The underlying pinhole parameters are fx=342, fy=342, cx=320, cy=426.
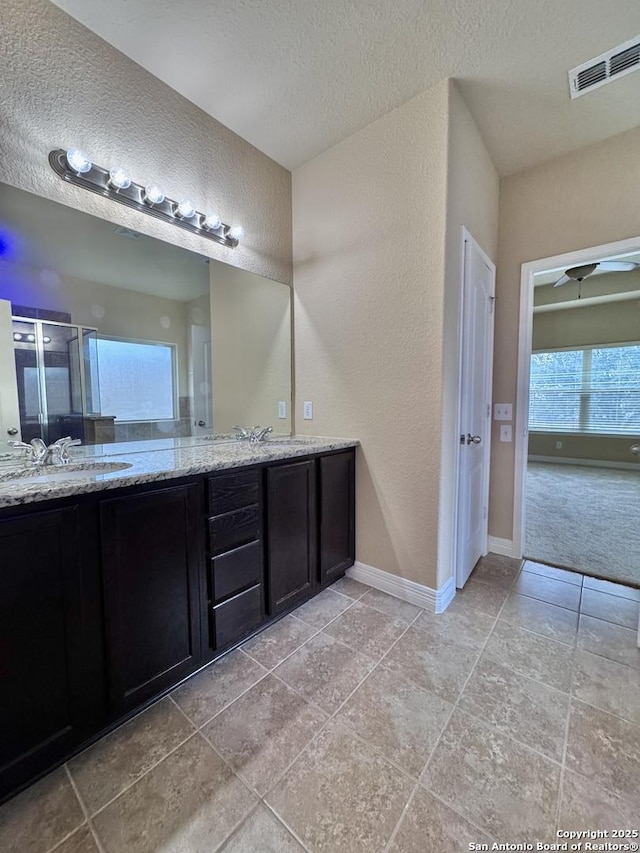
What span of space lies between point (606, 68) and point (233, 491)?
8.66 ft

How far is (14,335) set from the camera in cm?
136

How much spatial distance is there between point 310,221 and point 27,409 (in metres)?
1.99

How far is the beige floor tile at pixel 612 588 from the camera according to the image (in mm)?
2084

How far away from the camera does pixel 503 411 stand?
101 inches

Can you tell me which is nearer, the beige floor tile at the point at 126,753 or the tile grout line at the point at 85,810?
the tile grout line at the point at 85,810

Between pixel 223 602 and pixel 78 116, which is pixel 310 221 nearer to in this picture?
pixel 78 116

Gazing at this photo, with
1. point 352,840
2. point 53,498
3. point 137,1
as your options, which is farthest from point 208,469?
point 137,1

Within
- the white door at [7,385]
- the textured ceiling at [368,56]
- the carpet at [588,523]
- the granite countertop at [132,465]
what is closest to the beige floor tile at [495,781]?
the granite countertop at [132,465]

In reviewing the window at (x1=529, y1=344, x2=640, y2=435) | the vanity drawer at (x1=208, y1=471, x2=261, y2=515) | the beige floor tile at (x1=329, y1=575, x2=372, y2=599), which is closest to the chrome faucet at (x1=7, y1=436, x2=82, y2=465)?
the vanity drawer at (x1=208, y1=471, x2=261, y2=515)

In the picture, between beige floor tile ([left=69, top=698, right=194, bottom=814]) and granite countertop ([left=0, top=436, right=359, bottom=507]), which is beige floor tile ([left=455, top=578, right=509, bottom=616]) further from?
beige floor tile ([left=69, top=698, right=194, bottom=814])

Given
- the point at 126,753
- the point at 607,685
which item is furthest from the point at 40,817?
the point at 607,685

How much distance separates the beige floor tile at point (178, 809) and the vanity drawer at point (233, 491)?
82 cm

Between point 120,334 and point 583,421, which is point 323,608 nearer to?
point 120,334

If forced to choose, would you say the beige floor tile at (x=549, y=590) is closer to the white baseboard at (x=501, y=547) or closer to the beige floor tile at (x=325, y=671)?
the white baseboard at (x=501, y=547)
